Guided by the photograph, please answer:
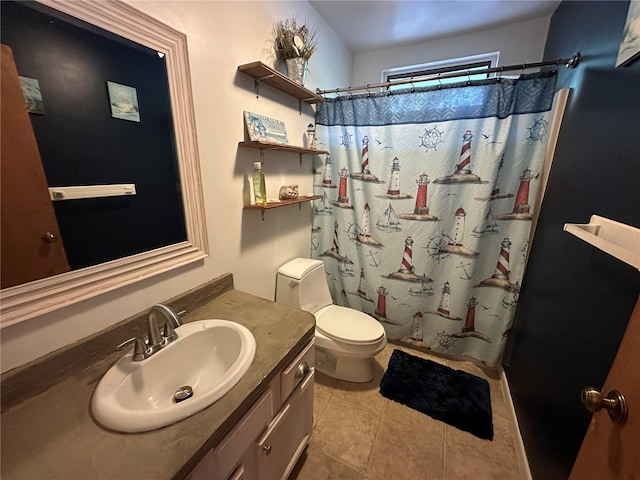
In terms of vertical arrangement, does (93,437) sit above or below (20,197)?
below

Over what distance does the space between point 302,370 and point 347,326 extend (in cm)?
68

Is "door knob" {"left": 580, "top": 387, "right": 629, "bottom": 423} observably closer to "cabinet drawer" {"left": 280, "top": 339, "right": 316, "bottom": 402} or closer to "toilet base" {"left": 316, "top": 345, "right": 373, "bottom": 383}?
"cabinet drawer" {"left": 280, "top": 339, "right": 316, "bottom": 402}

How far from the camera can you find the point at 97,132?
771mm

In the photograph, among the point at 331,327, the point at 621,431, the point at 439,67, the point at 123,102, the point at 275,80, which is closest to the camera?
the point at 621,431

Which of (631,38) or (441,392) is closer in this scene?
(631,38)

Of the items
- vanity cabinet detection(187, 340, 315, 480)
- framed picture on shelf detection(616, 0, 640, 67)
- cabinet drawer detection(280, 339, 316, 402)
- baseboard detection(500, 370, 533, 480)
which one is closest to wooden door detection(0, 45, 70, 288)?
vanity cabinet detection(187, 340, 315, 480)

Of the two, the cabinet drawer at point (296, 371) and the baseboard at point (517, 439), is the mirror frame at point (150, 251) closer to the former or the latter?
the cabinet drawer at point (296, 371)

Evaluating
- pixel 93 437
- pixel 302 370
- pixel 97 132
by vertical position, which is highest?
pixel 97 132

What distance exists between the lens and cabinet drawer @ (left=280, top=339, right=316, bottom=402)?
0.92 m

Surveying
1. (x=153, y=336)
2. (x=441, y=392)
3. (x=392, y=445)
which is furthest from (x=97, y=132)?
(x=441, y=392)

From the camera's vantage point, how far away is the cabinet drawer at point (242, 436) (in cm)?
67

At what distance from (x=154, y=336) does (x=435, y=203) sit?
169 cm

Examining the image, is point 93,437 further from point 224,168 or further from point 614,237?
point 614,237

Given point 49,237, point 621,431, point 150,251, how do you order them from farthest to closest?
1. point 150,251
2. point 49,237
3. point 621,431
